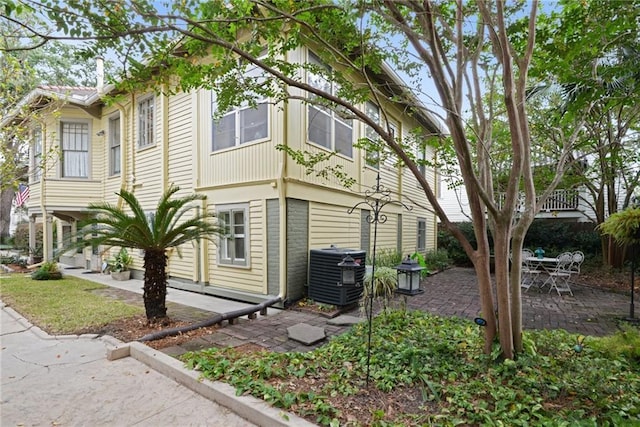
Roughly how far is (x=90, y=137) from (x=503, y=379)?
13.0 meters

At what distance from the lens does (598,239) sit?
11.0m

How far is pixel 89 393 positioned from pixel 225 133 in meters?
5.43

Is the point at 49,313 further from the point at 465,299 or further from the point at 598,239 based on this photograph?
the point at 598,239

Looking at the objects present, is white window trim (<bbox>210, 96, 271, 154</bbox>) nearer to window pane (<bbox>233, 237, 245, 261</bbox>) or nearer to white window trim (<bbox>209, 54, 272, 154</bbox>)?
white window trim (<bbox>209, 54, 272, 154</bbox>)

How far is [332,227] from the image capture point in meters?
7.56

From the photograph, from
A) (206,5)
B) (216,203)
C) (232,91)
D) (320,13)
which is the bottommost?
(216,203)

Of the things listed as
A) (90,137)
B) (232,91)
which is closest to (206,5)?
(232,91)

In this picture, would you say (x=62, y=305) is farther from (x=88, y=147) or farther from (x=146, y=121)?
(x=88, y=147)

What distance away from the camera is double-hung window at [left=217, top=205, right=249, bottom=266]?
6676 millimetres

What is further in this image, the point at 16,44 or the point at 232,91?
the point at 16,44

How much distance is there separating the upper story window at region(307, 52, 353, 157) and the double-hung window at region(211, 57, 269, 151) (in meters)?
0.98

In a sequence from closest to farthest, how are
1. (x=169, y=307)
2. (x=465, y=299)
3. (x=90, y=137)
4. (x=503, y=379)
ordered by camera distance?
(x=503, y=379), (x=169, y=307), (x=465, y=299), (x=90, y=137)

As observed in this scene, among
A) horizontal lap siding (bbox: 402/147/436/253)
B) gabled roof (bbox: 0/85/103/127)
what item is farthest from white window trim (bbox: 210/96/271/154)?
horizontal lap siding (bbox: 402/147/436/253)

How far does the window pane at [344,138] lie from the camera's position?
7.77m
